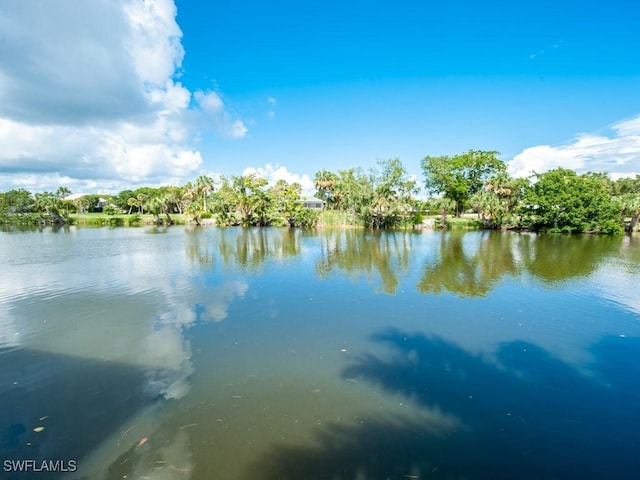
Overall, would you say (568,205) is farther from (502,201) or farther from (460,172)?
(460,172)

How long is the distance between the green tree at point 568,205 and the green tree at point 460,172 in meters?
10.5

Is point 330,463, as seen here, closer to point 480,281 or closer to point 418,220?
point 480,281

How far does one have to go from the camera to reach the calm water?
5.02 metres

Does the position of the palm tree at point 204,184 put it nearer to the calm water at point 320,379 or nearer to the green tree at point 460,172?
the green tree at point 460,172

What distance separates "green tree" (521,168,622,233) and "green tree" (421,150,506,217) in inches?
413

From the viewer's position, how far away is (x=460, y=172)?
57656 mm

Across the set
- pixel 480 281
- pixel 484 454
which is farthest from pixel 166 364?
pixel 480 281

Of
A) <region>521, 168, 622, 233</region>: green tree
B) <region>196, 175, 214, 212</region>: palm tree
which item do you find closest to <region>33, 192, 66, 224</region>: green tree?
<region>196, 175, 214, 212</region>: palm tree

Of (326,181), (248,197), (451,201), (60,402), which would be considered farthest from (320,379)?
(326,181)

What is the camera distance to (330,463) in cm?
487

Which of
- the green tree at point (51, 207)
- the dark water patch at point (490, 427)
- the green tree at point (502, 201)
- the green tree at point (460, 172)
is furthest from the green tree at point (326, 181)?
the dark water patch at point (490, 427)

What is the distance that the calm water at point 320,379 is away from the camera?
16.5 ft

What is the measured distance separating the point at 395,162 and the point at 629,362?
4389 centimetres

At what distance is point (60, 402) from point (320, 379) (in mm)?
5394
